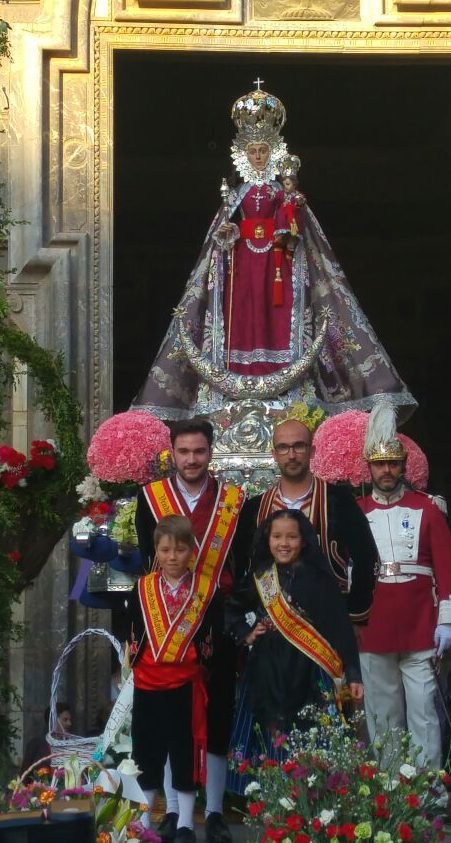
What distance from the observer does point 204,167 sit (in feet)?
56.2

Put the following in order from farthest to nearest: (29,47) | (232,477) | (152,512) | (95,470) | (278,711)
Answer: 1. (29,47)
2. (232,477)
3. (95,470)
4. (152,512)
5. (278,711)

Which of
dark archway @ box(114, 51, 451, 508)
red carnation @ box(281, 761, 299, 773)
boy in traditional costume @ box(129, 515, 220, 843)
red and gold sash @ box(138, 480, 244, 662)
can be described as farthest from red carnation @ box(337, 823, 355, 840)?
dark archway @ box(114, 51, 451, 508)

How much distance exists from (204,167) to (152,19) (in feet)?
A: 18.2

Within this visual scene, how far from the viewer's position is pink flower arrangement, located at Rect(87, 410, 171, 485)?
31.3 ft

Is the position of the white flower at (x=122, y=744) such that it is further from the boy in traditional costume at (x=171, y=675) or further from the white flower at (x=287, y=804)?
the white flower at (x=287, y=804)

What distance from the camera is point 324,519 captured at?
7.83m

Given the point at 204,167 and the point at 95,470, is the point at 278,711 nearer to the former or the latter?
the point at 95,470

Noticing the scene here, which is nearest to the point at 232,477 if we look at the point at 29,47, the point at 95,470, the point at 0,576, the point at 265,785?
the point at 95,470

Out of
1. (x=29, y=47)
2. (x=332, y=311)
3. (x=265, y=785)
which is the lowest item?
(x=265, y=785)

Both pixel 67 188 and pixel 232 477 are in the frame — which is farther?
pixel 67 188

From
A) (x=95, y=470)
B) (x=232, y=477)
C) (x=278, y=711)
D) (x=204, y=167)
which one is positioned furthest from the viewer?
(x=204, y=167)

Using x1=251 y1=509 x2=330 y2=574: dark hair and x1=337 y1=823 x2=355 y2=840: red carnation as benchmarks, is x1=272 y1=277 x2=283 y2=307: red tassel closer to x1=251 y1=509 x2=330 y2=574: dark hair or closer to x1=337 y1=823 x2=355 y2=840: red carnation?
x1=251 y1=509 x2=330 y2=574: dark hair

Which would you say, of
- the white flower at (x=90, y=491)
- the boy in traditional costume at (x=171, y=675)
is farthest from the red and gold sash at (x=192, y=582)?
the white flower at (x=90, y=491)

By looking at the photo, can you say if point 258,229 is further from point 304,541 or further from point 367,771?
point 367,771
